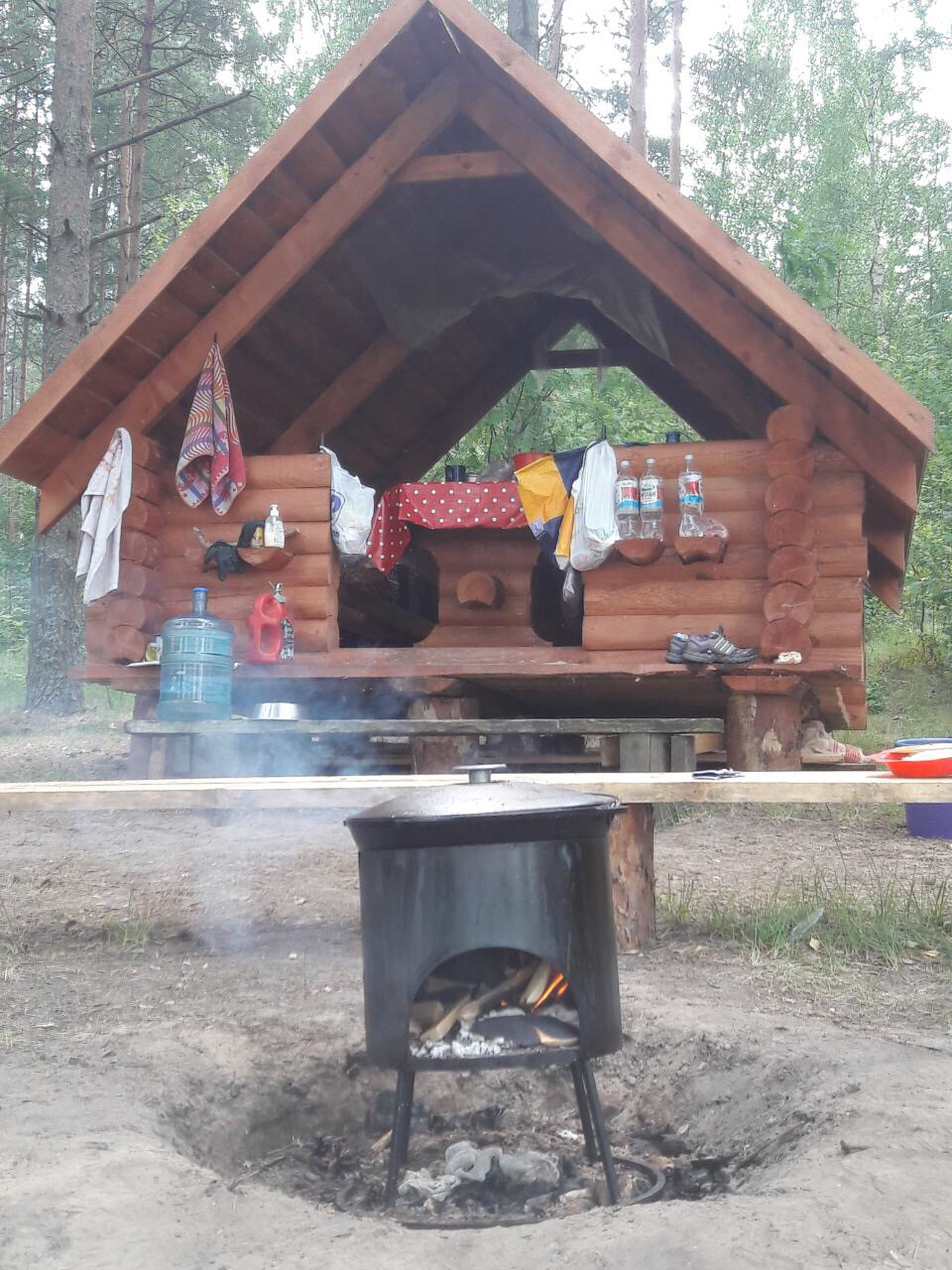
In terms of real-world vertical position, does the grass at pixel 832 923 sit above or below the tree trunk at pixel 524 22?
below

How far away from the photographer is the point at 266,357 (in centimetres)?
838

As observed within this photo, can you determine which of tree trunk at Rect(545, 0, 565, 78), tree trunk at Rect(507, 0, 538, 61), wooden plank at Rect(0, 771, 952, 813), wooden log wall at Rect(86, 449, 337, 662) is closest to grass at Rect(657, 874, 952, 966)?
wooden plank at Rect(0, 771, 952, 813)

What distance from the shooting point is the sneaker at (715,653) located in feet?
22.3

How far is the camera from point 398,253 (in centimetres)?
816

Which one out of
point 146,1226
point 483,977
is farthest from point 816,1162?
point 146,1226

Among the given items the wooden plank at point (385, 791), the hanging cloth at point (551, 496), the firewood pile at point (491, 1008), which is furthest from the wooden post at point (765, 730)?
the firewood pile at point (491, 1008)

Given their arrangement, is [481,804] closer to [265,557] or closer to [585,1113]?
[585,1113]

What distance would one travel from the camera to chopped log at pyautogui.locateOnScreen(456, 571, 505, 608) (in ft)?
25.8

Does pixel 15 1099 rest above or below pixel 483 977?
below

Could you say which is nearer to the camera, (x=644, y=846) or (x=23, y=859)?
(x=644, y=846)

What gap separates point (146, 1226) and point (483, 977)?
1304 millimetres

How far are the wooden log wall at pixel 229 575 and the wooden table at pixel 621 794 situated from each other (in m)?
2.40

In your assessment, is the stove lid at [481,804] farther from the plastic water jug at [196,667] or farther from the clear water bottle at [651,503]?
the plastic water jug at [196,667]

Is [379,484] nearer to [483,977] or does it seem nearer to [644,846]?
[644,846]
